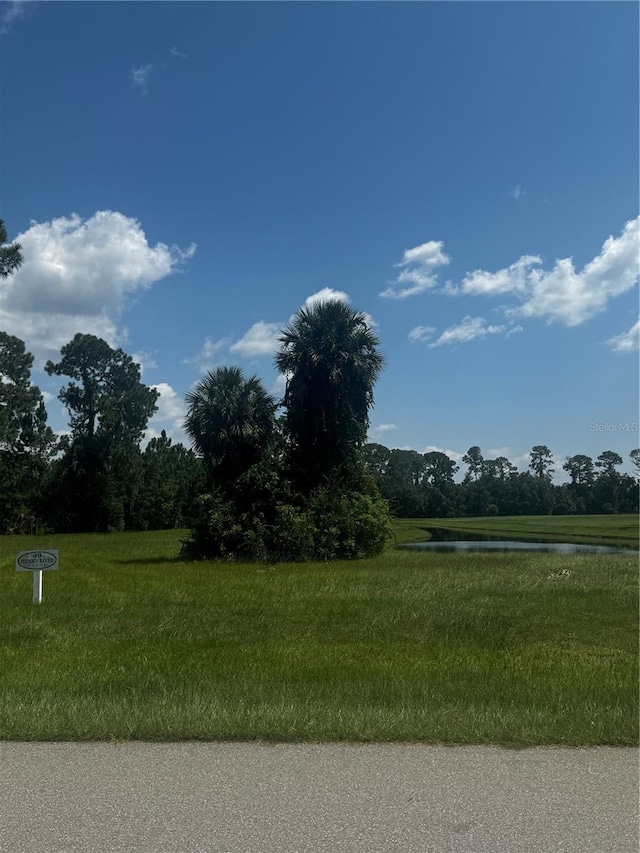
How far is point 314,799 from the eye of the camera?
4.11 m

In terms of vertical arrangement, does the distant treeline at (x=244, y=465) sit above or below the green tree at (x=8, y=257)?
below

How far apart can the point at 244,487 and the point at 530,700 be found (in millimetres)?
25448

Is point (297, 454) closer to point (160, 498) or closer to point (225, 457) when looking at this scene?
point (225, 457)

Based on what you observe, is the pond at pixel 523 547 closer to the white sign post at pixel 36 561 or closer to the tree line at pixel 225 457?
the tree line at pixel 225 457

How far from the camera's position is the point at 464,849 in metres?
3.51

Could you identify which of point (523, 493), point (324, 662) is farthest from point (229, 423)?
point (523, 493)

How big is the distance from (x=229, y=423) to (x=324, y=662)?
25.5 metres

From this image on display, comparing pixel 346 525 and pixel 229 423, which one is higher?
pixel 229 423

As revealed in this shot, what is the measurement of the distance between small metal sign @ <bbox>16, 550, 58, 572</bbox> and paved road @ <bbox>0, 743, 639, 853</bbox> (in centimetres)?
800

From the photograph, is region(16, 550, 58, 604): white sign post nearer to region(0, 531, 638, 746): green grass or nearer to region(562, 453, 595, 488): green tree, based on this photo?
region(0, 531, 638, 746): green grass

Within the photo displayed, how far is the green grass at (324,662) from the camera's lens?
543 centimetres

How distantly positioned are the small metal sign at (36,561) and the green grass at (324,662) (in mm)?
697

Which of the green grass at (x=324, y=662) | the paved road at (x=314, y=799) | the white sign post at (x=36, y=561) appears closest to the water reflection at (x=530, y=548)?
the green grass at (x=324, y=662)

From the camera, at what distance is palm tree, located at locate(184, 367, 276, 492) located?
3281 cm
